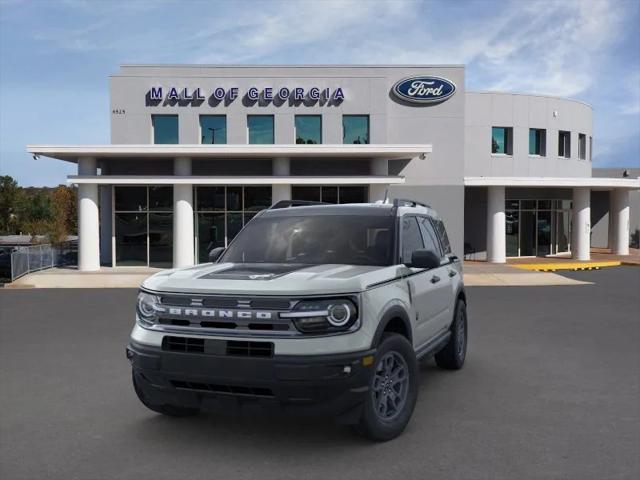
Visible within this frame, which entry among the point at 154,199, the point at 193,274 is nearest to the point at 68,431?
the point at 193,274

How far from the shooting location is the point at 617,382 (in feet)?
22.4

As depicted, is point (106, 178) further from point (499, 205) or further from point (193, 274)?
point (193, 274)

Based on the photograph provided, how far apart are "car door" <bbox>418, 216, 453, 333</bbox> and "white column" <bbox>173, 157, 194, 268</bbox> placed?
1772 cm

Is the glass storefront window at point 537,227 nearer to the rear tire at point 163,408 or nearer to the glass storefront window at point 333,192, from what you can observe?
the glass storefront window at point 333,192

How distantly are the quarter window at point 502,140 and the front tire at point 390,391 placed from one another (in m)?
26.0

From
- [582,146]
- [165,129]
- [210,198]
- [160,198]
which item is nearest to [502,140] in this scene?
[582,146]

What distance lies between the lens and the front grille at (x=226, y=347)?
170 inches

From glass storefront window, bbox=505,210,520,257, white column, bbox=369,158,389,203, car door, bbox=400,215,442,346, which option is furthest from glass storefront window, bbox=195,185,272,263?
car door, bbox=400,215,442,346

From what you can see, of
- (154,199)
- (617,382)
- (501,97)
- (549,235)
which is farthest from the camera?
(549,235)

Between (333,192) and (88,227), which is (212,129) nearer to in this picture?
(333,192)

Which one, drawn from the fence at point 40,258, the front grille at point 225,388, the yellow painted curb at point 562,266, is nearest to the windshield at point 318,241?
the front grille at point 225,388

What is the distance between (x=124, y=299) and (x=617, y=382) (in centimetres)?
1207

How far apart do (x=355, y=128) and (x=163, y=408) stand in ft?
71.1

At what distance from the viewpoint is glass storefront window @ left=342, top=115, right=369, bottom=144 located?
2566cm
